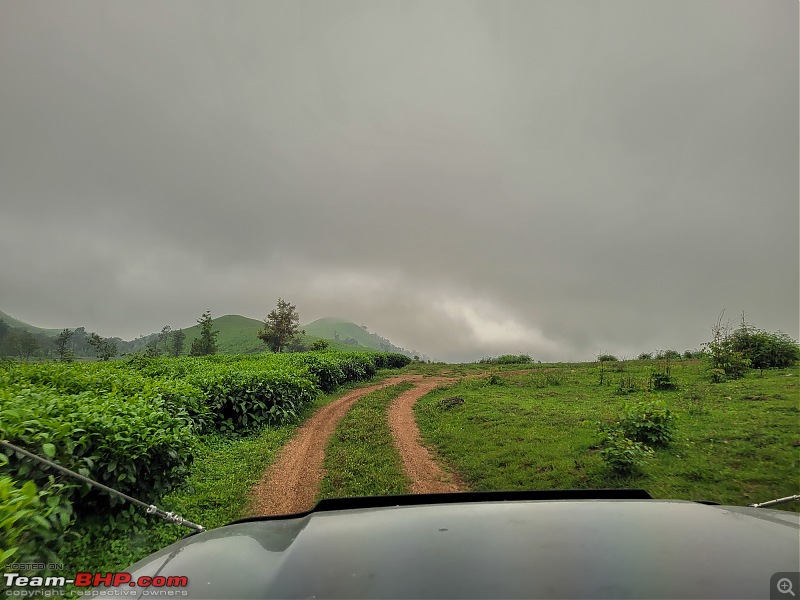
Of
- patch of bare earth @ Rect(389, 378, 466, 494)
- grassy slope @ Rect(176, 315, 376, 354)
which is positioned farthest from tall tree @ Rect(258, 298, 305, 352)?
patch of bare earth @ Rect(389, 378, 466, 494)

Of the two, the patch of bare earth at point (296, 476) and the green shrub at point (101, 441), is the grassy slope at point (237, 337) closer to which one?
the patch of bare earth at point (296, 476)

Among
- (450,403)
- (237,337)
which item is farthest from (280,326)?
(237,337)

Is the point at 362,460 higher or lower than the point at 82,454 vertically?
lower

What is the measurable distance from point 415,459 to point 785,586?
881cm

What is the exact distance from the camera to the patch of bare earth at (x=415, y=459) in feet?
26.4

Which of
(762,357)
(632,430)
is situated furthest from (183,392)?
(762,357)

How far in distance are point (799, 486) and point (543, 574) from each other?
8113mm

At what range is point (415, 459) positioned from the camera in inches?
384

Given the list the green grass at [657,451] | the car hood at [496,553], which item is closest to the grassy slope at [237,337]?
the green grass at [657,451]

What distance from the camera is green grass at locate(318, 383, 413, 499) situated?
7.80 meters

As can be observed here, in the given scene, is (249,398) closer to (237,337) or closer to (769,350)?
(769,350)

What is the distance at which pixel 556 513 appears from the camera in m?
2.17

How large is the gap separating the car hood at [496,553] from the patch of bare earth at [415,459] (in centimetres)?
486

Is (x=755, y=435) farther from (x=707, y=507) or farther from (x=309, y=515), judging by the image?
(x=309, y=515)
